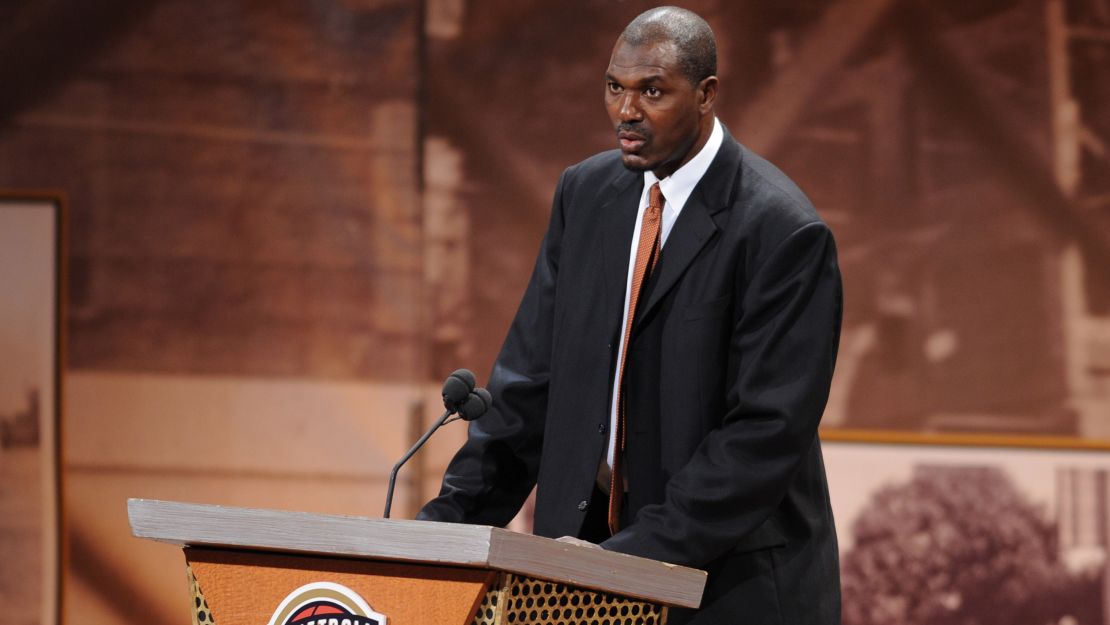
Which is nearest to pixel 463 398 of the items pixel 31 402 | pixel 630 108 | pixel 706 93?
pixel 630 108

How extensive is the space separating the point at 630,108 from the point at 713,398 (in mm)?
443

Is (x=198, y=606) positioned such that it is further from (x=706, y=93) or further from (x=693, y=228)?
(x=706, y=93)

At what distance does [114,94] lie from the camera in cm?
408

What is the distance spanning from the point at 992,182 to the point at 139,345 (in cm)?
252

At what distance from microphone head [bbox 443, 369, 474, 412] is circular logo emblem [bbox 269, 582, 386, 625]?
404 millimetres

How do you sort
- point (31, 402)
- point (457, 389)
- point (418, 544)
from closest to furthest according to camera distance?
point (418, 544) → point (457, 389) → point (31, 402)

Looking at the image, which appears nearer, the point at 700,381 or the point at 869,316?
the point at 700,381

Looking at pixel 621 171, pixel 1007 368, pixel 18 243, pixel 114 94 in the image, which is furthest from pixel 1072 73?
pixel 18 243

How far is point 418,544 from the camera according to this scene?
1564 millimetres

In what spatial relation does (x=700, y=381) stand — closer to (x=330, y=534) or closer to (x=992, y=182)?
(x=330, y=534)

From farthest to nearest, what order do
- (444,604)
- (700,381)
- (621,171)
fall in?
1. (621,171)
2. (700,381)
3. (444,604)

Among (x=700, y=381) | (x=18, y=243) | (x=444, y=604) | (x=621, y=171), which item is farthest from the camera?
(x=18, y=243)

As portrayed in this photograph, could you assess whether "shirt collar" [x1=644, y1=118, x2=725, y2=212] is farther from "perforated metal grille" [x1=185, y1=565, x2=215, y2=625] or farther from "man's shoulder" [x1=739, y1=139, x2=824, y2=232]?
"perforated metal grille" [x1=185, y1=565, x2=215, y2=625]

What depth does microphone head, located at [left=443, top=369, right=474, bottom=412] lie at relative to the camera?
1.98 metres
